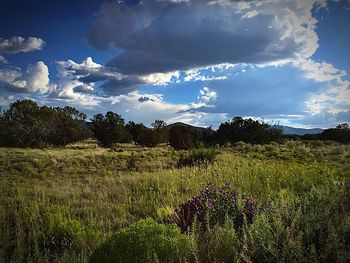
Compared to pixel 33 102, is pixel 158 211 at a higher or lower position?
lower

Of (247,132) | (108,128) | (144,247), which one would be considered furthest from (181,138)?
(144,247)

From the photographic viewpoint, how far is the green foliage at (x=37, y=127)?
5219 cm

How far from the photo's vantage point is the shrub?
6.05m

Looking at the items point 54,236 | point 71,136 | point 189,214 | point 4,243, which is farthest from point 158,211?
point 71,136

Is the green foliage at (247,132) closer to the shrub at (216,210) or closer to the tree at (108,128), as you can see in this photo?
the tree at (108,128)

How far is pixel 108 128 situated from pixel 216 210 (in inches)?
2164

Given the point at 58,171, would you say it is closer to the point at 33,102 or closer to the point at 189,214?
the point at 189,214

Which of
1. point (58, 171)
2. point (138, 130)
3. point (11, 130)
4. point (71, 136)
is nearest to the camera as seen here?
point (58, 171)

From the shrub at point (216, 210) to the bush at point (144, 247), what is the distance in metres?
1.46

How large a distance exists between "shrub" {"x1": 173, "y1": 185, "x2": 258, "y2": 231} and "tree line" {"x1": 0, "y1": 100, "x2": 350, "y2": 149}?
38.3 metres

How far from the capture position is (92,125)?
62031 millimetres

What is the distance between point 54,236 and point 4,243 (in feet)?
2.66

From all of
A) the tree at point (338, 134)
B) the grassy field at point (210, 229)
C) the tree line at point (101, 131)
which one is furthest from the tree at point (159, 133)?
the grassy field at point (210, 229)

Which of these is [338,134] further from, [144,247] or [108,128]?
[144,247]
